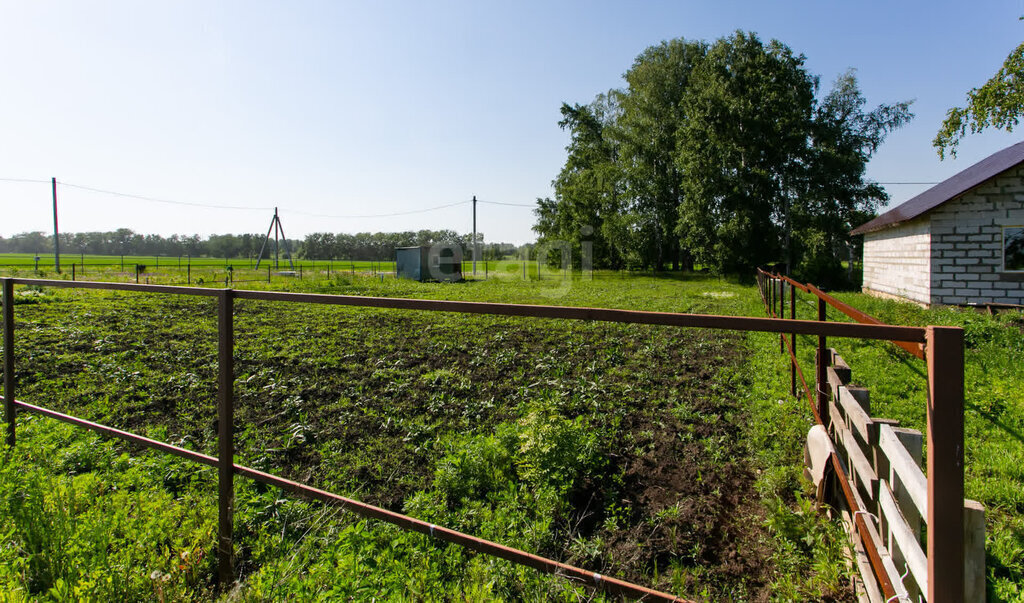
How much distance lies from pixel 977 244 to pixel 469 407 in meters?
13.9

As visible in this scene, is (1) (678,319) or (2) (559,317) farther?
(2) (559,317)

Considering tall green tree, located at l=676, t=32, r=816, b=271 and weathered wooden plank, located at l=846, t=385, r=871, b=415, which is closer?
weathered wooden plank, located at l=846, t=385, r=871, b=415

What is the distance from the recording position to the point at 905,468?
162 cm

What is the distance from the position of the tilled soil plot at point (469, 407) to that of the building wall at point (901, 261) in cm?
830

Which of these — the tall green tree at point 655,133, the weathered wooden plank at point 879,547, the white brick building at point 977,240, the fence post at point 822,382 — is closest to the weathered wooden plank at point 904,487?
the weathered wooden plank at point 879,547

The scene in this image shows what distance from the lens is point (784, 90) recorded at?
26.4 metres

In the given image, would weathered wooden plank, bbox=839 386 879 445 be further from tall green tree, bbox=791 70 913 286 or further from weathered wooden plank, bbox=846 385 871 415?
tall green tree, bbox=791 70 913 286

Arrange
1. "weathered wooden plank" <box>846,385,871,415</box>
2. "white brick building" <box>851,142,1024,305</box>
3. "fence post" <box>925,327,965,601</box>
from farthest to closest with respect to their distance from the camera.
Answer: "white brick building" <box>851,142,1024,305</box>
"weathered wooden plank" <box>846,385,871,415</box>
"fence post" <box>925,327,965,601</box>

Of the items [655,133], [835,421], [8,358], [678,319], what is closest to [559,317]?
[678,319]

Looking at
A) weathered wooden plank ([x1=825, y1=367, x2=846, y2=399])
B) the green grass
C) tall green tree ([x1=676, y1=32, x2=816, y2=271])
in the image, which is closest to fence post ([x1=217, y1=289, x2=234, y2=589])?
weathered wooden plank ([x1=825, y1=367, x2=846, y2=399])

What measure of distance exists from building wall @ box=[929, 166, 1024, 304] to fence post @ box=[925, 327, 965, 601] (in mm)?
14790

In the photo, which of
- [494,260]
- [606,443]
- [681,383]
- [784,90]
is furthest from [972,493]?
[494,260]

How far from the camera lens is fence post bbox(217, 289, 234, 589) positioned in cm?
214

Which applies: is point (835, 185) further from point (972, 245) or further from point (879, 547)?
point (879, 547)
